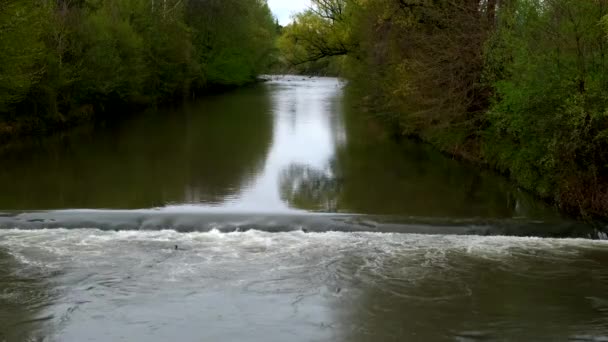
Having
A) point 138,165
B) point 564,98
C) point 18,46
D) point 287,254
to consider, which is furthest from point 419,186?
point 18,46

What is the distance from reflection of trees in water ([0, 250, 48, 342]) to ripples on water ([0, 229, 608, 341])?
1.2 inches

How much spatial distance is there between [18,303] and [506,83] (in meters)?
10.7

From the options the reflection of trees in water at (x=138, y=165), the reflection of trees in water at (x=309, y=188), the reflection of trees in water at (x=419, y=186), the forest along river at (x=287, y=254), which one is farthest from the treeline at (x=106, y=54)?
the reflection of trees in water at (x=419, y=186)

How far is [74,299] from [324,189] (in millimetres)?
8411

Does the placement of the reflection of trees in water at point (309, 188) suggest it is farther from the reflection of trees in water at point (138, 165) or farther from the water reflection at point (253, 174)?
the reflection of trees in water at point (138, 165)

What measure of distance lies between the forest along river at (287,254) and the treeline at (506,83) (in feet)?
2.74

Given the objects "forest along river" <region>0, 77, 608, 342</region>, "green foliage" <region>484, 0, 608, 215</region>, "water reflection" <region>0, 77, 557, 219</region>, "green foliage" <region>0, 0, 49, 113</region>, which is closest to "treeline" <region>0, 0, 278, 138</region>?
"green foliage" <region>0, 0, 49, 113</region>

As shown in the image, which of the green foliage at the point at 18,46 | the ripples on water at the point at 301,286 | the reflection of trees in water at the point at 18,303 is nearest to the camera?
the reflection of trees in water at the point at 18,303

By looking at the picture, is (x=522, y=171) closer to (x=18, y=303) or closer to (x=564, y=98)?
(x=564, y=98)

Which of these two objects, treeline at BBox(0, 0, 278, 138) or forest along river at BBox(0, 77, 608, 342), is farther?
treeline at BBox(0, 0, 278, 138)

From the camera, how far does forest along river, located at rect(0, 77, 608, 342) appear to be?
28.5ft

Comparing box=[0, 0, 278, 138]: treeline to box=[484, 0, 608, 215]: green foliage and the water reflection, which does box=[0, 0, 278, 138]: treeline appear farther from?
box=[484, 0, 608, 215]: green foliage

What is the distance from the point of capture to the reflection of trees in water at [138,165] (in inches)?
615

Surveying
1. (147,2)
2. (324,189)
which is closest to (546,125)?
(324,189)
